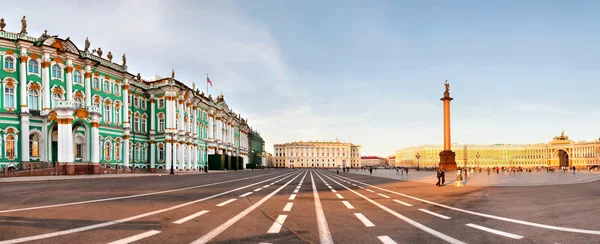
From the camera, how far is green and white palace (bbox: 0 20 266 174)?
3644 cm

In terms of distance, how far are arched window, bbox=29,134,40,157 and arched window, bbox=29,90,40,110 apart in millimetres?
3147

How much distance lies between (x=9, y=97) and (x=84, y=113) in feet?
23.1

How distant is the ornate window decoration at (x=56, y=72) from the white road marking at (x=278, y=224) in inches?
1667

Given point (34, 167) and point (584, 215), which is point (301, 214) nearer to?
point (584, 215)

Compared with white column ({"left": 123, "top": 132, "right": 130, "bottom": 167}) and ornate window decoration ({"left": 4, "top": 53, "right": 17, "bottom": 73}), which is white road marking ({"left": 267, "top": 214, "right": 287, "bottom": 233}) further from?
white column ({"left": 123, "top": 132, "right": 130, "bottom": 167})

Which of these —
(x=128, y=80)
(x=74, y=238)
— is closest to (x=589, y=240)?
(x=74, y=238)

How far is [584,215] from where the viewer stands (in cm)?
1062

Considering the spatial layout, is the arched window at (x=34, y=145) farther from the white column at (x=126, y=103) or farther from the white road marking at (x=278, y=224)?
the white road marking at (x=278, y=224)

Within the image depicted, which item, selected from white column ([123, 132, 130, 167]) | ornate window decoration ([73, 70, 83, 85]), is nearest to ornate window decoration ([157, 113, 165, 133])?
white column ([123, 132, 130, 167])

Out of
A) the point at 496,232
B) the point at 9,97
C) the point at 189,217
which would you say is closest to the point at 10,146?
the point at 9,97

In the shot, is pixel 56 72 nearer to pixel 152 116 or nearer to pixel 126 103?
pixel 126 103

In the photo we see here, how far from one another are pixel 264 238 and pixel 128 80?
54114 mm

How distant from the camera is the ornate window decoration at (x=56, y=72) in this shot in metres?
40.8

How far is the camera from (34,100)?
A: 38.4 metres
